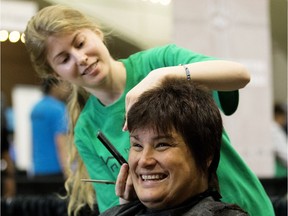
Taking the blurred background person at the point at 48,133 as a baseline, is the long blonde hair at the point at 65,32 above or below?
above

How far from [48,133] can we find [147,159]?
106 inches

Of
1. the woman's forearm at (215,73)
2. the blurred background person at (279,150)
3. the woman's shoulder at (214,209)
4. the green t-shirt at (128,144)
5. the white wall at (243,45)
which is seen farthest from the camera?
the blurred background person at (279,150)

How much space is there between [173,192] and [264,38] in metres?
2.95

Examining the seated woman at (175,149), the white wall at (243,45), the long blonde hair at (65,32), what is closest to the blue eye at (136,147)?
the seated woman at (175,149)

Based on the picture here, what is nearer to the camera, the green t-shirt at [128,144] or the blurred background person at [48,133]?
the green t-shirt at [128,144]

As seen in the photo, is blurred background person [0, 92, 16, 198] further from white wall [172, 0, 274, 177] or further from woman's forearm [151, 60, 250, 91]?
woman's forearm [151, 60, 250, 91]

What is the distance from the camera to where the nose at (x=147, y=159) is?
1326mm

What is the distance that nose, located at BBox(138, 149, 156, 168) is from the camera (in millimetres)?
1326

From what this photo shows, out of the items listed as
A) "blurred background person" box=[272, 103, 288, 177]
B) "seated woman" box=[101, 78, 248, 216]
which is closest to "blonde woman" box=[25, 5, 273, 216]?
"seated woman" box=[101, 78, 248, 216]

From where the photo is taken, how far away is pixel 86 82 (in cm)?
166

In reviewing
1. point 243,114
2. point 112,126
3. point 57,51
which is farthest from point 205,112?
point 243,114

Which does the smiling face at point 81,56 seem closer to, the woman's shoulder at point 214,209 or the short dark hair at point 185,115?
the short dark hair at point 185,115

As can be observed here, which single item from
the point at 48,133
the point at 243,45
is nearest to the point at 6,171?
the point at 48,133

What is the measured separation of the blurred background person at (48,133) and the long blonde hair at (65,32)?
1867mm
